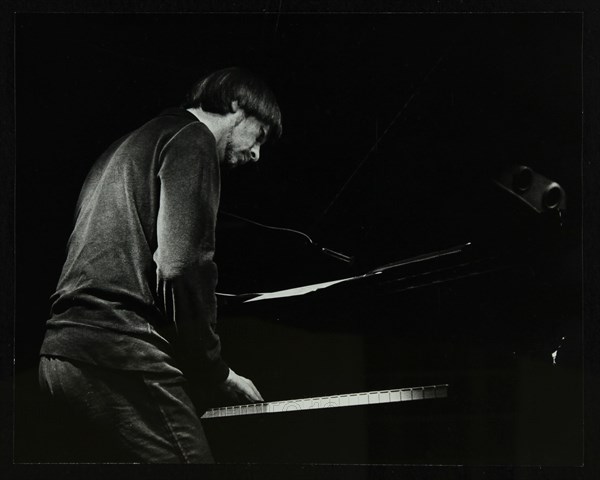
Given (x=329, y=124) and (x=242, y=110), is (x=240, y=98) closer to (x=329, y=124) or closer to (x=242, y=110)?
(x=242, y=110)

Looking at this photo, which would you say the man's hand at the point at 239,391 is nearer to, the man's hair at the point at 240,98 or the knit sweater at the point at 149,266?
the knit sweater at the point at 149,266

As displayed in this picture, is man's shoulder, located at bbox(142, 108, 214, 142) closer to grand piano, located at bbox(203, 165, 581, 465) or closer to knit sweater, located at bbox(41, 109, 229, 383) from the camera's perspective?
knit sweater, located at bbox(41, 109, 229, 383)

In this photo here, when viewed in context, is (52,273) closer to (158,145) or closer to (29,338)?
(29,338)

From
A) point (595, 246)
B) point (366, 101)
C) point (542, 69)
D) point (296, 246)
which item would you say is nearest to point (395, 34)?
point (366, 101)

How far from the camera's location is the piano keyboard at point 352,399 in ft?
7.04

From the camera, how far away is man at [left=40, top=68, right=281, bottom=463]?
2131 millimetres

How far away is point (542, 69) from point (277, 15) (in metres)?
0.78

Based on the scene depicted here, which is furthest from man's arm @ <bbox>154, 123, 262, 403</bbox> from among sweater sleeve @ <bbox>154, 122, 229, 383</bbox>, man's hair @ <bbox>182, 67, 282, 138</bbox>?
man's hair @ <bbox>182, 67, 282, 138</bbox>

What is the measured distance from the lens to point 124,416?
2.13m

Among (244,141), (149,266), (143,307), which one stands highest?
(244,141)

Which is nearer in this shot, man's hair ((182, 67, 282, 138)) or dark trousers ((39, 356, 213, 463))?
dark trousers ((39, 356, 213, 463))

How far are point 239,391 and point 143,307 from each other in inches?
14.0

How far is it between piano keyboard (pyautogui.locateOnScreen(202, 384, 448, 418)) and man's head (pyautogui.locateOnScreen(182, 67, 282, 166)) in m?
0.70

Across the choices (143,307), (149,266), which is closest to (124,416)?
(143,307)
